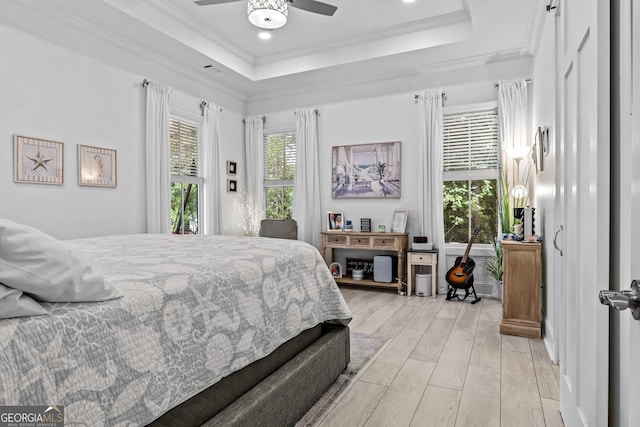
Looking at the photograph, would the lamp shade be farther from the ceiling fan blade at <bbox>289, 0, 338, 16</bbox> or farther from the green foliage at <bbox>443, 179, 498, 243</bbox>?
the ceiling fan blade at <bbox>289, 0, 338, 16</bbox>

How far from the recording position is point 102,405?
Result: 3.07ft

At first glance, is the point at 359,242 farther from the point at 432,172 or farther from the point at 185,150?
the point at 185,150

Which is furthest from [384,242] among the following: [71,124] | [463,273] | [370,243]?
[71,124]

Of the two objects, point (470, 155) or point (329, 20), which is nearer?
point (329, 20)

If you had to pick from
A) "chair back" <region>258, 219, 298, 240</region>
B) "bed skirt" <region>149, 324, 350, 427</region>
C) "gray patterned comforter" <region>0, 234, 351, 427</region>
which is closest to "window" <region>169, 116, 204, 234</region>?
"chair back" <region>258, 219, 298, 240</region>

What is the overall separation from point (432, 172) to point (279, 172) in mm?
2401

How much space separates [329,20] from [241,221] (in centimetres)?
316

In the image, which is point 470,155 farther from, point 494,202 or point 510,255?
point 510,255

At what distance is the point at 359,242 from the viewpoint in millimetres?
4891

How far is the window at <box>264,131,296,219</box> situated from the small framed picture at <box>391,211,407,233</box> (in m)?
1.70

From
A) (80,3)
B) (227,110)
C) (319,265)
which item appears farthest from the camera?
(227,110)

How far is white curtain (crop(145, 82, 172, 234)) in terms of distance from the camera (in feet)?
13.9

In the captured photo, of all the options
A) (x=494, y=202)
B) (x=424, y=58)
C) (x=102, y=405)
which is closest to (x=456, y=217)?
(x=494, y=202)

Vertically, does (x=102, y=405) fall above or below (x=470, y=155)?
below
